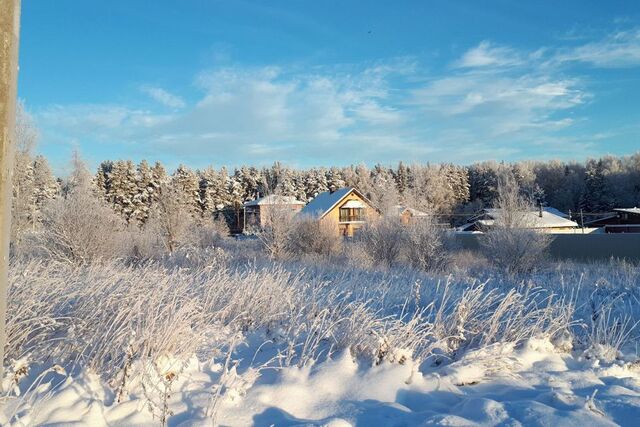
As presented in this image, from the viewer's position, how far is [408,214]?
78.2 feet

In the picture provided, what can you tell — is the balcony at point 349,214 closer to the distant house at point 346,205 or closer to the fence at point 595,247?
the distant house at point 346,205

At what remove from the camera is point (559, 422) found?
2.50m

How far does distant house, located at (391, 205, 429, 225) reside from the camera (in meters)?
21.5

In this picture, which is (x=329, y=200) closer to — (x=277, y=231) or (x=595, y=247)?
(x=277, y=231)

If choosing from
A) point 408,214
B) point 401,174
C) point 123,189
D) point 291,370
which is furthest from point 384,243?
point 401,174

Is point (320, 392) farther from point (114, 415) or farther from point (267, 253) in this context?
point (267, 253)

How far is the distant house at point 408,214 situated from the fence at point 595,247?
A: 3811 millimetres

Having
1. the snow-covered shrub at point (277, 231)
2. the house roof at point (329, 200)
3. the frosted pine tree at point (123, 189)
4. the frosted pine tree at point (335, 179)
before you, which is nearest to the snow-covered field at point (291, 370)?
the snow-covered shrub at point (277, 231)

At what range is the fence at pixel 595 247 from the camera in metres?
24.6

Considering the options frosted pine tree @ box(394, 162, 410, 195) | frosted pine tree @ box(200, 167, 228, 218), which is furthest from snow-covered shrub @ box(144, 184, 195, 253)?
frosted pine tree @ box(394, 162, 410, 195)

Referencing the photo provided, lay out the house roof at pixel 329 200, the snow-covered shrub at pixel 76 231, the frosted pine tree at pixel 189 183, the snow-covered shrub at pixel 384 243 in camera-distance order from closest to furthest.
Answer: the snow-covered shrub at pixel 76 231 < the snow-covered shrub at pixel 384 243 < the house roof at pixel 329 200 < the frosted pine tree at pixel 189 183

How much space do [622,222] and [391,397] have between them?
4431 centimetres

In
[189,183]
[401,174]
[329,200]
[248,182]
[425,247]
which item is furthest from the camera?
[401,174]

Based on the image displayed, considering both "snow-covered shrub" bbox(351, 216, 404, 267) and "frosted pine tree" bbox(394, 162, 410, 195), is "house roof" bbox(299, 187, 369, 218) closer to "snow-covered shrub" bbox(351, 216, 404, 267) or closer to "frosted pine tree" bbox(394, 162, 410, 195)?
"snow-covered shrub" bbox(351, 216, 404, 267)
